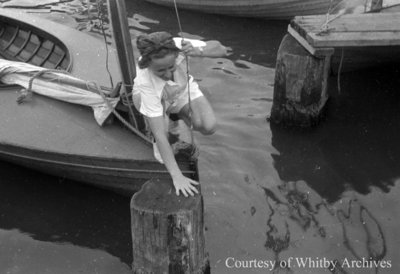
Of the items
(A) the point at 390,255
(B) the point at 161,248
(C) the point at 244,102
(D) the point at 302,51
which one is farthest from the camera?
(C) the point at 244,102

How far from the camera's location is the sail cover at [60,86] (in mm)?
5449

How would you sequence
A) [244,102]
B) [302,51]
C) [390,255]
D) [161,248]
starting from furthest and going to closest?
[244,102]
[302,51]
[390,255]
[161,248]

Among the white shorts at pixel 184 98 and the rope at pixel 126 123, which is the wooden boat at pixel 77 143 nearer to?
the rope at pixel 126 123

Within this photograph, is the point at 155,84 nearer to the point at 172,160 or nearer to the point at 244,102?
the point at 172,160

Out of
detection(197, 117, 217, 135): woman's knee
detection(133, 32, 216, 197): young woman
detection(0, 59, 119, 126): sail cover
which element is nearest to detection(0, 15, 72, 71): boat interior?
detection(0, 59, 119, 126): sail cover

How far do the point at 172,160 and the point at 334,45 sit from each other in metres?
2.68

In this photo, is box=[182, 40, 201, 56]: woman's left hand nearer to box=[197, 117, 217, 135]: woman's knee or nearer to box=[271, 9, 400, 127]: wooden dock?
box=[197, 117, 217, 135]: woman's knee

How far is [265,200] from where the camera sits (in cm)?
568

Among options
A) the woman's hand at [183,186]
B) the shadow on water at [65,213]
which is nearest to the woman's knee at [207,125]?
the woman's hand at [183,186]

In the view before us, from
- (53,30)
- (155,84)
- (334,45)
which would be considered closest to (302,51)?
(334,45)

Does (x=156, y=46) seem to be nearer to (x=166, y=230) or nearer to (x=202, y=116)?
(x=202, y=116)

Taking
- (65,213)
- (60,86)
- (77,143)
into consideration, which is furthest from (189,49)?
(65,213)

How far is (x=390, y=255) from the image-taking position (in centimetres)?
492

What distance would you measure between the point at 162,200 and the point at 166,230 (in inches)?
9.6
